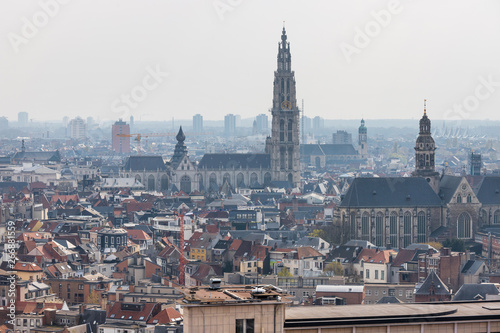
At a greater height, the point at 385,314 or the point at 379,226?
the point at 385,314

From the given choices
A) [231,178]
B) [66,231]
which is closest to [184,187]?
[231,178]

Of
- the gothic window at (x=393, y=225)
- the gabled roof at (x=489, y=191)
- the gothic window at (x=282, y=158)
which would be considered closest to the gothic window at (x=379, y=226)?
the gothic window at (x=393, y=225)

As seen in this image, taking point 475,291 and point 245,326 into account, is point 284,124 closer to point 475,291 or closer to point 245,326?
point 475,291

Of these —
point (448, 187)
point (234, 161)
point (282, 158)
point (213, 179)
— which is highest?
point (282, 158)

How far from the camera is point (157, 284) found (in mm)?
62688

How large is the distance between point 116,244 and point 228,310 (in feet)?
203

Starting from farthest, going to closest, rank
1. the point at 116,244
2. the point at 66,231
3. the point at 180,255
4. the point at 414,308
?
the point at 66,231, the point at 116,244, the point at 180,255, the point at 414,308

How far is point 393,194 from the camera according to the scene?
90.2 m

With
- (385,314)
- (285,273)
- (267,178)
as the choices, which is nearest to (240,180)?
(267,178)

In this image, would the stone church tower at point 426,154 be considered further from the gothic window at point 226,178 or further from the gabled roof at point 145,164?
the gabled roof at point 145,164

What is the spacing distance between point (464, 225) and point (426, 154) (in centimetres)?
649

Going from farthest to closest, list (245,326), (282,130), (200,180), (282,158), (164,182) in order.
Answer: (164,182) < (200,180) < (282,158) < (282,130) < (245,326)

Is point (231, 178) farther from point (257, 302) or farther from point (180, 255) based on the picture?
point (257, 302)

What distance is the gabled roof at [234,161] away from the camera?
149 metres
